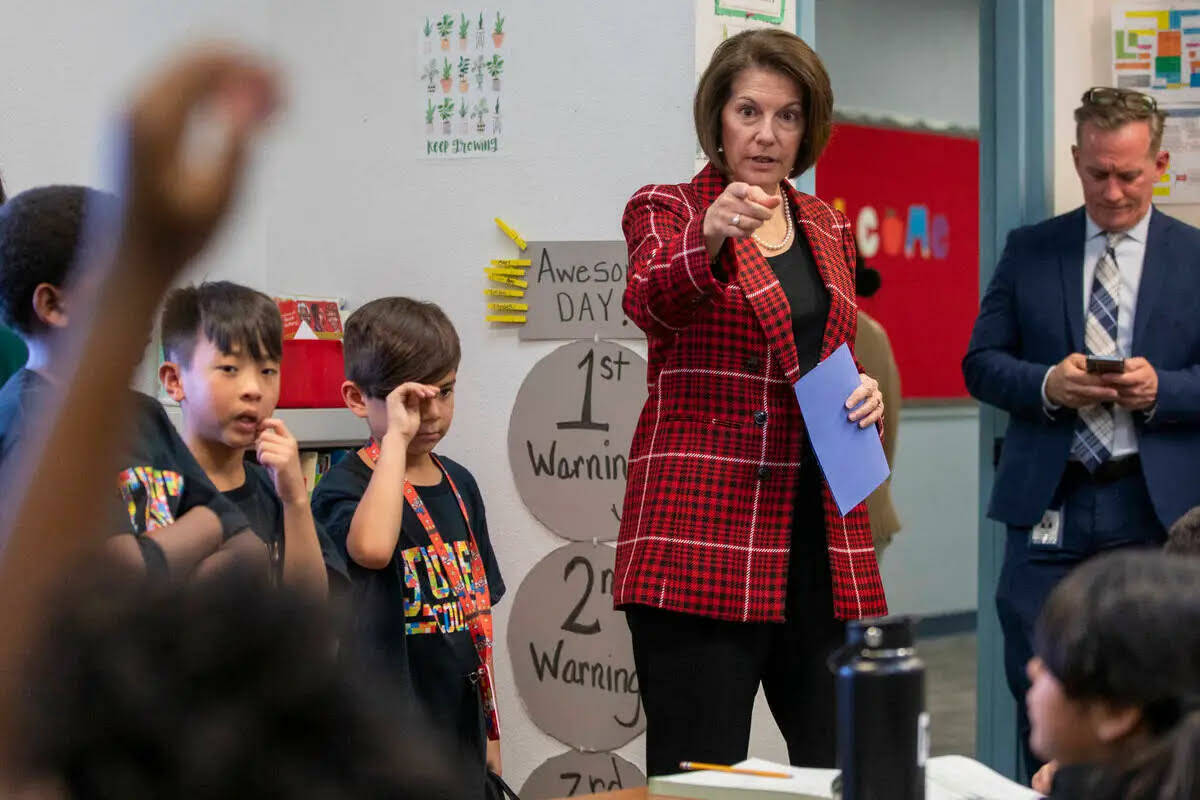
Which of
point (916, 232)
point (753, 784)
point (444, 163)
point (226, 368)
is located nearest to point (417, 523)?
point (226, 368)

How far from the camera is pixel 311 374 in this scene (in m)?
3.19

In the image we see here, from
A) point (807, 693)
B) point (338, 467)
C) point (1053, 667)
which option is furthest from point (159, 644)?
point (338, 467)

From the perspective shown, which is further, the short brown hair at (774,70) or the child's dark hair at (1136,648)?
the short brown hair at (774,70)

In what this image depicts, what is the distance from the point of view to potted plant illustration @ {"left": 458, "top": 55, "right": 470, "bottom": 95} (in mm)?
3158

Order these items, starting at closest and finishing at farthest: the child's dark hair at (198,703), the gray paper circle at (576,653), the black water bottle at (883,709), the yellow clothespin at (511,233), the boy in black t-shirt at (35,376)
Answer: the child's dark hair at (198,703)
the boy in black t-shirt at (35,376)
the black water bottle at (883,709)
the gray paper circle at (576,653)
the yellow clothespin at (511,233)

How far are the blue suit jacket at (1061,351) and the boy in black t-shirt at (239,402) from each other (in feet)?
5.40

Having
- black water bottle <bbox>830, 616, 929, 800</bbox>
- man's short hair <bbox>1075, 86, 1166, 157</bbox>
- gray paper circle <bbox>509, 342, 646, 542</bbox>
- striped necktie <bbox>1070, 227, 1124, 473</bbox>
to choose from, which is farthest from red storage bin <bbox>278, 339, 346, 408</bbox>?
black water bottle <bbox>830, 616, 929, 800</bbox>

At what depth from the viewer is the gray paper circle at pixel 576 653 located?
2990mm

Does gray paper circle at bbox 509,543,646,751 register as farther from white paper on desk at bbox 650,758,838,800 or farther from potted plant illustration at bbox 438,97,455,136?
white paper on desk at bbox 650,758,838,800

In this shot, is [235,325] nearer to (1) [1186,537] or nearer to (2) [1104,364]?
(1) [1186,537]

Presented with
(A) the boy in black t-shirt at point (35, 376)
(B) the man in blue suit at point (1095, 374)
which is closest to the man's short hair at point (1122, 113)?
(B) the man in blue suit at point (1095, 374)

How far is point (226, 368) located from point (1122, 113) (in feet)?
6.45

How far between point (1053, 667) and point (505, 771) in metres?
2.18

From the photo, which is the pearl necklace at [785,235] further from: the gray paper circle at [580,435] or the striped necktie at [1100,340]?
the striped necktie at [1100,340]
